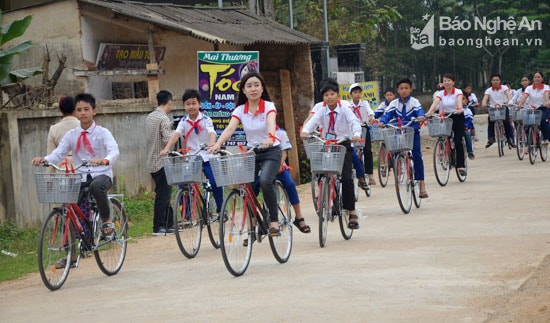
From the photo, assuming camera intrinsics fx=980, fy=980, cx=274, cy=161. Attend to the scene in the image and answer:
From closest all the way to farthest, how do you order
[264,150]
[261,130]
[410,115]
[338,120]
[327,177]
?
[264,150]
[261,130]
[327,177]
[338,120]
[410,115]

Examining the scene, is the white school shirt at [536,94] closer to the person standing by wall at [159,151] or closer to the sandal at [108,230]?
the person standing by wall at [159,151]

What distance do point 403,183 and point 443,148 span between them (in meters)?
3.28

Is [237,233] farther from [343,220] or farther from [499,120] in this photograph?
[499,120]

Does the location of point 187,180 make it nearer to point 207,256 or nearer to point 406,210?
point 207,256

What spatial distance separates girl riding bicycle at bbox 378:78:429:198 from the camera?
14.8 metres

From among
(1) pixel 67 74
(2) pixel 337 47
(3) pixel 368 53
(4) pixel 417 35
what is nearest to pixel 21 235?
(1) pixel 67 74

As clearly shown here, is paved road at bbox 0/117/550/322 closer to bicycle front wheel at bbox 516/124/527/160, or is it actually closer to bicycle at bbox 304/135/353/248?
bicycle at bbox 304/135/353/248

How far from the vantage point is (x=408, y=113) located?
14867mm

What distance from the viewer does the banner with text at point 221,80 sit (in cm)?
1670

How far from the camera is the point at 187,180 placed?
11.0 metres

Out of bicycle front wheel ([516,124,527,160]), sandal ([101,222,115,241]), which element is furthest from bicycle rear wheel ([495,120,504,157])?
sandal ([101,222,115,241])

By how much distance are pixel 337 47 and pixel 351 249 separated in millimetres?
26416

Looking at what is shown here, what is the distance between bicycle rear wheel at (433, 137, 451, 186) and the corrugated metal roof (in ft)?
16.4

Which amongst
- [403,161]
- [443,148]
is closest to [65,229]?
[403,161]
